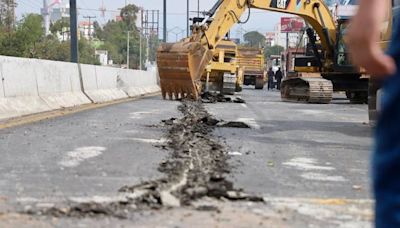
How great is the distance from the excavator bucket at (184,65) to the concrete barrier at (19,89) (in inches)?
252

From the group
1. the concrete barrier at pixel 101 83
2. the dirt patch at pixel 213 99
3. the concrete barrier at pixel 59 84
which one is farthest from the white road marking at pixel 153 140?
the dirt patch at pixel 213 99

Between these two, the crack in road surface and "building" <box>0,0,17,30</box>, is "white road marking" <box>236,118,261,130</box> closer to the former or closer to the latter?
the crack in road surface

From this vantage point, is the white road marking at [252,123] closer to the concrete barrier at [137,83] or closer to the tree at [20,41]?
the concrete barrier at [137,83]

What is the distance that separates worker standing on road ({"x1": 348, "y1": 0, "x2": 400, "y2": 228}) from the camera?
6.45ft

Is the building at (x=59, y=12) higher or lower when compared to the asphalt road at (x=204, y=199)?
higher

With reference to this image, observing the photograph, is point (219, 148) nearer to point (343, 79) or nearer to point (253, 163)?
point (253, 163)

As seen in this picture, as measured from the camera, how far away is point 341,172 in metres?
7.15

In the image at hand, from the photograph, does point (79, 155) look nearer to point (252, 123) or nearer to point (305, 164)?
point (305, 164)

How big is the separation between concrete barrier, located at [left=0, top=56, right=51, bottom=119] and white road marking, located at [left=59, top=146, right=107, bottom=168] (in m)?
4.90

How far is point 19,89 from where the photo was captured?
47.5 feet

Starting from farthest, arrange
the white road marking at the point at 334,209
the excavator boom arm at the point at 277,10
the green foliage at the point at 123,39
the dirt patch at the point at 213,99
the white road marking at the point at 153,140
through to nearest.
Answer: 1. the green foliage at the point at 123,39
2. the excavator boom arm at the point at 277,10
3. the dirt patch at the point at 213,99
4. the white road marking at the point at 153,140
5. the white road marking at the point at 334,209

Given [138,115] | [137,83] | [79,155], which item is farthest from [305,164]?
[137,83]

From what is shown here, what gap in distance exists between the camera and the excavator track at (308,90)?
23891 millimetres

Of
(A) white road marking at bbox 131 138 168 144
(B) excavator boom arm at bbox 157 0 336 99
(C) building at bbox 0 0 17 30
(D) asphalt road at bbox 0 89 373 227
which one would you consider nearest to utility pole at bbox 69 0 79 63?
(B) excavator boom arm at bbox 157 0 336 99
